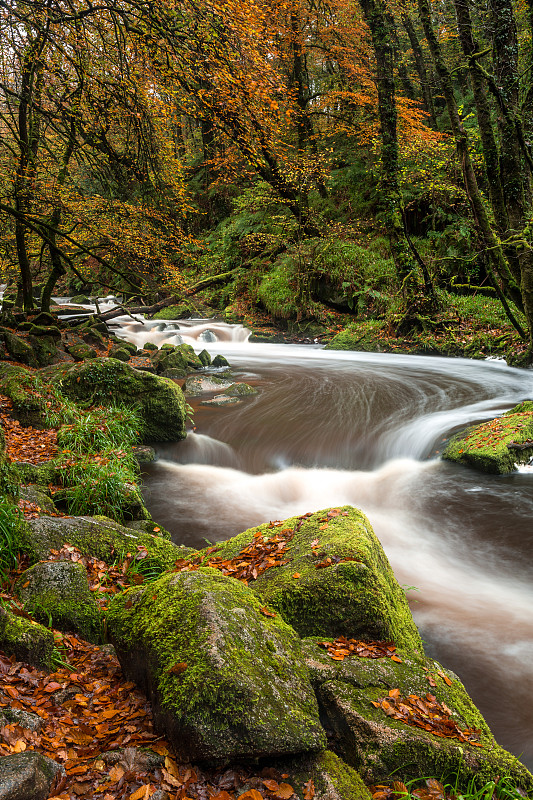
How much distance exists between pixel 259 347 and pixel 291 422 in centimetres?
772

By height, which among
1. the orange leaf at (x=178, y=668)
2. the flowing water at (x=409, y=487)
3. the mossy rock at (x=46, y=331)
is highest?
the mossy rock at (x=46, y=331)

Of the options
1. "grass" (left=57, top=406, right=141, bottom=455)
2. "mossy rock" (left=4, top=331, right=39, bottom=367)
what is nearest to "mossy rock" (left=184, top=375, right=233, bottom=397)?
"grass" (left=57, top=406, right=141, bottom=455)

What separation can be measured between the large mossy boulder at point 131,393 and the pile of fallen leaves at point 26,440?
1.13 m

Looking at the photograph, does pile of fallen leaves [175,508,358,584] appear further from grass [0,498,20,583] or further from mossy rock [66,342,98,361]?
mossy rock [66,342,98,361]

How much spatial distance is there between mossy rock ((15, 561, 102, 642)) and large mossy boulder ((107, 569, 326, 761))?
1.88 ft

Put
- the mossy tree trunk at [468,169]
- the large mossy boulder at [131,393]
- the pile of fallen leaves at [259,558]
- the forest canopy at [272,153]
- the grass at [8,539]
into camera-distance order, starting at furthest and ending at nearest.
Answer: the mossy tree trunk at [468,169], the large mossy boulder at [131,393], the forest canopy at [272,153], the grass at [8,539], the pile of fallen leaves at [259,558]

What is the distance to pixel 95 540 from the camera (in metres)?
4.27

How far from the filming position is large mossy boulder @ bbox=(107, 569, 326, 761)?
2055 mm

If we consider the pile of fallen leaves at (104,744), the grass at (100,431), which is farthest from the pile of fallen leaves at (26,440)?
the pile of fallen leaves at (104,744)

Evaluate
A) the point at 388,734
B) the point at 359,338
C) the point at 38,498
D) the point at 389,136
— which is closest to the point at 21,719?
the point at 388,734

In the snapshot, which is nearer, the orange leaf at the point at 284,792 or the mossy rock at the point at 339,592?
the orange leaf at the point at 284,792

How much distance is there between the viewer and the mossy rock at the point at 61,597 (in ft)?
10.5

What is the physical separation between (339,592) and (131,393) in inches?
253

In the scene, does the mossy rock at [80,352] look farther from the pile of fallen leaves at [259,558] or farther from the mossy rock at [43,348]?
the pile of fallen leaves at [259,558]
